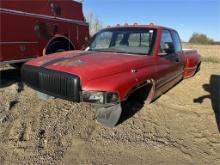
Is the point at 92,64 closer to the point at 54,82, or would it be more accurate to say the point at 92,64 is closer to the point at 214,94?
the point at 54,82

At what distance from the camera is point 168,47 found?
6.03m

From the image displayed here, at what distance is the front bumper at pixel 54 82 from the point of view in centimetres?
389

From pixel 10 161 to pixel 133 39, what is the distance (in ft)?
10.7

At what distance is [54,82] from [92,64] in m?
0.64

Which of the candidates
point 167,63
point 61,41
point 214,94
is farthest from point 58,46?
point 214,94

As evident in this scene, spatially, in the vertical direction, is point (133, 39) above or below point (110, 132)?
above

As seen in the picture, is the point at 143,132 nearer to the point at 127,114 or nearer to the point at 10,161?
the point at 127,114

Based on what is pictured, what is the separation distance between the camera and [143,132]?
4.64 metres

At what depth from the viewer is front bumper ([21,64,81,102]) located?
12.8 ft

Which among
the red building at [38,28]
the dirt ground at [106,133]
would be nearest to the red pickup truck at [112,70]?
the dirt ground at [106,133]

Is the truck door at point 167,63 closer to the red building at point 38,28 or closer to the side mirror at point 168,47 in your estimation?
the side mirror at point 168,47

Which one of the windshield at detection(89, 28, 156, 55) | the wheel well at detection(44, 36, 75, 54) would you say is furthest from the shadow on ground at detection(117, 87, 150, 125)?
the wheel well at detection(44, 36, 75, 54)

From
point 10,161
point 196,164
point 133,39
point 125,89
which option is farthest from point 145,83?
point 10,161

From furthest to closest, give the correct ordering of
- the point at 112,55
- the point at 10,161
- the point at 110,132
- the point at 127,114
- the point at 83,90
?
the point at 127,114, the point at 112,55, the point at 110,132, the point at 83,90, the point at 10,161
